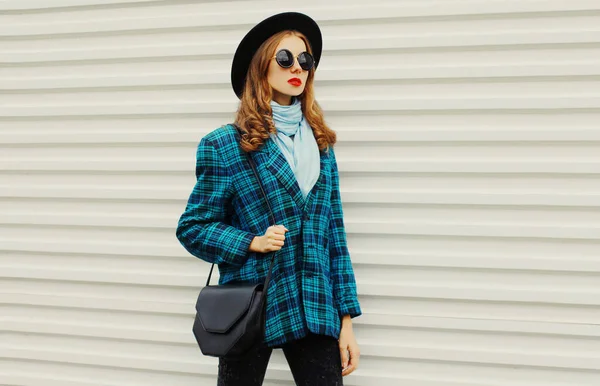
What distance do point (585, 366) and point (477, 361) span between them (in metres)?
0.49

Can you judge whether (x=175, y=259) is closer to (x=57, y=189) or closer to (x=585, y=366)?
(x=57, y=189)

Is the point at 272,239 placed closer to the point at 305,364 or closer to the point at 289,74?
the point at 305,364

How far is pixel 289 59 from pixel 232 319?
1.03 metres

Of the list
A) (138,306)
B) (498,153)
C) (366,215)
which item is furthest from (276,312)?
(498,153)

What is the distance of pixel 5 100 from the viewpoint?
3023 mm

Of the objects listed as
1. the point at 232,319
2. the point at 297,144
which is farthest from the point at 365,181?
the point at 232,319

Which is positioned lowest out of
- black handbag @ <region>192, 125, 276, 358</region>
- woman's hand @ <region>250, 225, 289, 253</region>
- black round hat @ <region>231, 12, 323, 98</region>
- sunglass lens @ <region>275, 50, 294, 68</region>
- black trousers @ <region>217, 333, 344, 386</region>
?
black trousers @ <region>217, 333, 344, 386</region>

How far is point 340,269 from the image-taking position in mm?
2205

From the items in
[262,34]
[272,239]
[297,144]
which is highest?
[262,34]

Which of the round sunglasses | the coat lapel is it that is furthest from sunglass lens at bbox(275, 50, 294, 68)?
the coat lapel

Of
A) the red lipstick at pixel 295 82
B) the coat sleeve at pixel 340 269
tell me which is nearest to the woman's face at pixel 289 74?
the red lipstick at pixel 295 82

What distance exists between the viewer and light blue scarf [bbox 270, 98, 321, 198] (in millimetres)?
2141

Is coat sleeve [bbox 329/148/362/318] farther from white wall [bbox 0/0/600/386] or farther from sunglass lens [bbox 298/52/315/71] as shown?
sunglass lens [bbox 298/52/315/71]

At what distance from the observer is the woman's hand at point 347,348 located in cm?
217
